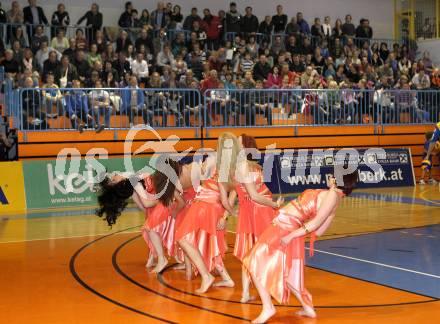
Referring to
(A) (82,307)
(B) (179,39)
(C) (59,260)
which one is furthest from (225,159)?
(B) (179,39)

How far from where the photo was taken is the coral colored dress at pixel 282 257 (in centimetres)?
675

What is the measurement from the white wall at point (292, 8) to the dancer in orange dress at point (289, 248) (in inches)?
675

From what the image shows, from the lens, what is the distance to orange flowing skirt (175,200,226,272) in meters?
8.12

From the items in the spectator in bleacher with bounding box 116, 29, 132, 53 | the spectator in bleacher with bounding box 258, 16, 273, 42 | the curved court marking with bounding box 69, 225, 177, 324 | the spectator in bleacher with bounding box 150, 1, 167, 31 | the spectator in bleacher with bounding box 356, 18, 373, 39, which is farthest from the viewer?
the spectator in bleacher with bounding box 356, 18, 373, 39

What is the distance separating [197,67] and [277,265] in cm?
1465

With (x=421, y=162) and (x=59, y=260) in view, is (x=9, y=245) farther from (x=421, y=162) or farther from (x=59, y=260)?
(x=421, y=162)

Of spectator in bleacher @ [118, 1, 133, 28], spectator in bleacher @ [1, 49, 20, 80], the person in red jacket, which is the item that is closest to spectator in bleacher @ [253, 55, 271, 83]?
the person in red jacket

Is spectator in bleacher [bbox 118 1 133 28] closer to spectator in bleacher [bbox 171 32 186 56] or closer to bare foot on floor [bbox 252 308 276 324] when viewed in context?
spectator in bleacher [bbox 171 32 186 56]

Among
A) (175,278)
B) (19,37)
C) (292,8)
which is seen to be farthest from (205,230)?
(292,8)

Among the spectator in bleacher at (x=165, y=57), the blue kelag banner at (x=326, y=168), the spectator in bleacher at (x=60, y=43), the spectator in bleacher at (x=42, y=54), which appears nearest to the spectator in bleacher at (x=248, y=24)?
the spectator in bleacher at (x=165, y=57)

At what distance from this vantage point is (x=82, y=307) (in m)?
7.46

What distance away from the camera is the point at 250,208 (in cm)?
805

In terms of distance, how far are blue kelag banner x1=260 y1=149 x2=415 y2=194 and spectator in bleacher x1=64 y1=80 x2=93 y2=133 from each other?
4.91 m

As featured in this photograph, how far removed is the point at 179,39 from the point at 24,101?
6.15m
